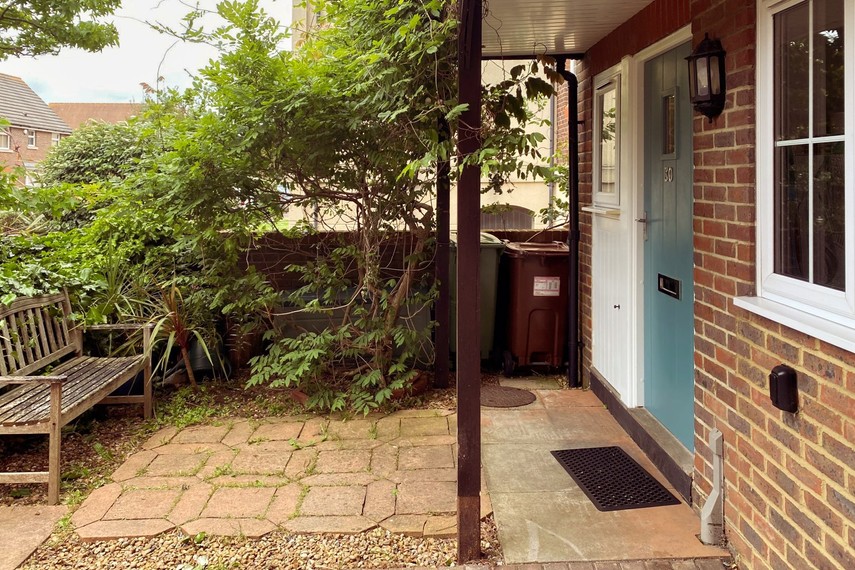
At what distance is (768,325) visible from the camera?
2.71 meters

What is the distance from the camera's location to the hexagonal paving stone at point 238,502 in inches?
146

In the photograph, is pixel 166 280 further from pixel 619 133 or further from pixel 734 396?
pixel 734 396

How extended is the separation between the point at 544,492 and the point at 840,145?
223cm

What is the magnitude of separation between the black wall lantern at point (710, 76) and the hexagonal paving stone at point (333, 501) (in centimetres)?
251

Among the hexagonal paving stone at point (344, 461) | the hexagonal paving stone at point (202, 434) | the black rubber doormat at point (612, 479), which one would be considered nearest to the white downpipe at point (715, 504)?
the black rubber doormat at point (612, 479)

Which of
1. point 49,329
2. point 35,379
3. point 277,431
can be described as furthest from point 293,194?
point 35,379

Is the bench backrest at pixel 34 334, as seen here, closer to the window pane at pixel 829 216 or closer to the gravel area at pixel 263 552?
the gravel area at pixel 263 552

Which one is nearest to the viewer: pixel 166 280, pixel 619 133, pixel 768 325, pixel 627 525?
pixel 768 325

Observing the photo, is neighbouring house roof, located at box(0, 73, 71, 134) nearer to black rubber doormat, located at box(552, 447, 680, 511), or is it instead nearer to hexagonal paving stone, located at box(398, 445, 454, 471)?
hexagonal paving stone, located at box(398, 445, 454, 471)

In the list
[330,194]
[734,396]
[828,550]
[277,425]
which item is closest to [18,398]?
[277,425]

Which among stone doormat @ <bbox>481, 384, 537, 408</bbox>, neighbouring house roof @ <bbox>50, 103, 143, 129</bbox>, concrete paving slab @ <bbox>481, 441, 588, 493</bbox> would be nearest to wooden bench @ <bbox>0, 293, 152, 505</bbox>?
concrete paving slab @ <bbox>481, 441, 588, 493</bbox>

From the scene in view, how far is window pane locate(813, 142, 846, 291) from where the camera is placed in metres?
2.32

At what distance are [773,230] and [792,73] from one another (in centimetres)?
56

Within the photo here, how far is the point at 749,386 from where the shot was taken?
9.45 ft
